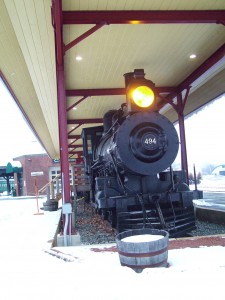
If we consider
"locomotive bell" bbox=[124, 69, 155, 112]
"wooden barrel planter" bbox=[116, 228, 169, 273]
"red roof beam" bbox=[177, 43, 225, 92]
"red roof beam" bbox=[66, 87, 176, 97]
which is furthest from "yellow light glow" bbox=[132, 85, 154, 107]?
"red roof beam" bbox=[66, 87, 176, 97]

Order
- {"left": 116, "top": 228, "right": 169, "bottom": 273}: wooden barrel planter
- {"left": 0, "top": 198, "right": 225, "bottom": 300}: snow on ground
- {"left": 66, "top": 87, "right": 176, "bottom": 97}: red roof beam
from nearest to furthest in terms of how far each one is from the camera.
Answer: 1. {"left": 0, "top": 198, "right": 225, "bottom": 300}: snow on ground
2. {"left": 116, "top": 228, "right": 169, "bottom": 273}: wooden barrel planter
3. {"left": 66, "top": 87, "right": 176, "bottom": 97}: red roof beam

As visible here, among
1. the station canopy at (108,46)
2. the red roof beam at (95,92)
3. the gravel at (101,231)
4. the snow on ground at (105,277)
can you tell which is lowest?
the gravel at (101,231)

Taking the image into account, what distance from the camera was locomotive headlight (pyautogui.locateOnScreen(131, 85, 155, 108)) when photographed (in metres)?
5.95

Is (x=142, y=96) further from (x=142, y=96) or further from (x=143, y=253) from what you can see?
(x=143, y=253)

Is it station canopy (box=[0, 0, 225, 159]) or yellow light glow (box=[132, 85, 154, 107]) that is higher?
station canopy (box=[0, 0, 225, 159])

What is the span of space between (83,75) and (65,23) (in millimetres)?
3340

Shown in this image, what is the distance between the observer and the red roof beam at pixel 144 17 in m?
5.80

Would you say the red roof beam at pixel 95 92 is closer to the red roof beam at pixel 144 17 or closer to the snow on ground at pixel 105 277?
the red roof beam at pixel 144 17

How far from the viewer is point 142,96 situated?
598 centimetres

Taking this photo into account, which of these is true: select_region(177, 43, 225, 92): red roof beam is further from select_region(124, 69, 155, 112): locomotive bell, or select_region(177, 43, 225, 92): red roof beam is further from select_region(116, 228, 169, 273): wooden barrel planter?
select_region(116, 228, 169, 273): wooden barrel planter

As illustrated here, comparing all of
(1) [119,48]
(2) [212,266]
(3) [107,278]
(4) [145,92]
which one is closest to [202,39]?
(1) [119,48]

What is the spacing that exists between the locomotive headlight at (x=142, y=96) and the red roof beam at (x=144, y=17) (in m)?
1.25

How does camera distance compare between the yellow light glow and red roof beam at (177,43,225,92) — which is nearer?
the yellow light glow

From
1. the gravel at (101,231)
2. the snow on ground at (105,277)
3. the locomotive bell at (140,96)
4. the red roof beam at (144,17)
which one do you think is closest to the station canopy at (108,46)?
the red roof beam at (144,17)
